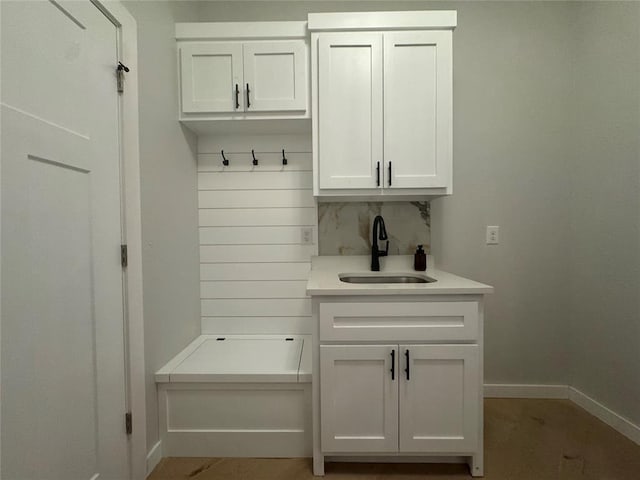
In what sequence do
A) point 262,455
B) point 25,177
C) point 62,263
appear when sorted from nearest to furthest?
point 25,177, point 62,263, point 262,455

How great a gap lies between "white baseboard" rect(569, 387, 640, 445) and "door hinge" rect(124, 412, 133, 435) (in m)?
2.50

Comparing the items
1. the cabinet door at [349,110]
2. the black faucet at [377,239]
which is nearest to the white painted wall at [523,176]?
the black faucet at [377,239]

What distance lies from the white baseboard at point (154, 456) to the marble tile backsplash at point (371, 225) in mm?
1390

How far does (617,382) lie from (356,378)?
1.55 meters

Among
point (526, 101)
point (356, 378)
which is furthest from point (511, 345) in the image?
point (526, 101)

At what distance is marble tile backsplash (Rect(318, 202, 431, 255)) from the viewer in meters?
1.96

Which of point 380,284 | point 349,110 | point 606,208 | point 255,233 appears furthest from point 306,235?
point 606,208

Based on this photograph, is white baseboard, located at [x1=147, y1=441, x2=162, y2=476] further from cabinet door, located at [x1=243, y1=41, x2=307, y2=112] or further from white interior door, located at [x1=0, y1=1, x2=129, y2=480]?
cabinet door, located at [x1=243, y1=41, x2=307, y2=112]

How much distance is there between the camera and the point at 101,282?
3.72ft

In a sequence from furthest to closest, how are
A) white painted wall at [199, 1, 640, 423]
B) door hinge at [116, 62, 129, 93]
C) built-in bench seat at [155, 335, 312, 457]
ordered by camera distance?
white painted wall at [199, 1, 640, 423] < built-in bench seat at [155, 335, 312, 457] < door hinge at [116, 62, 129, 93]

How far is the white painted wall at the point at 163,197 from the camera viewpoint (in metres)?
1.36

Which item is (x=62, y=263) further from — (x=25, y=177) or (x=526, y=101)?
(x=526, y=101)

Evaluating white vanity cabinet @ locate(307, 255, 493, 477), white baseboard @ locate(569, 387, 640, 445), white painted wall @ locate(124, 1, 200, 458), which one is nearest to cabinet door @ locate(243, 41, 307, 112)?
white painted wall @ locate(124, 1, 200, 458)

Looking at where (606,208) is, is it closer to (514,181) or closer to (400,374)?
(514,181)
